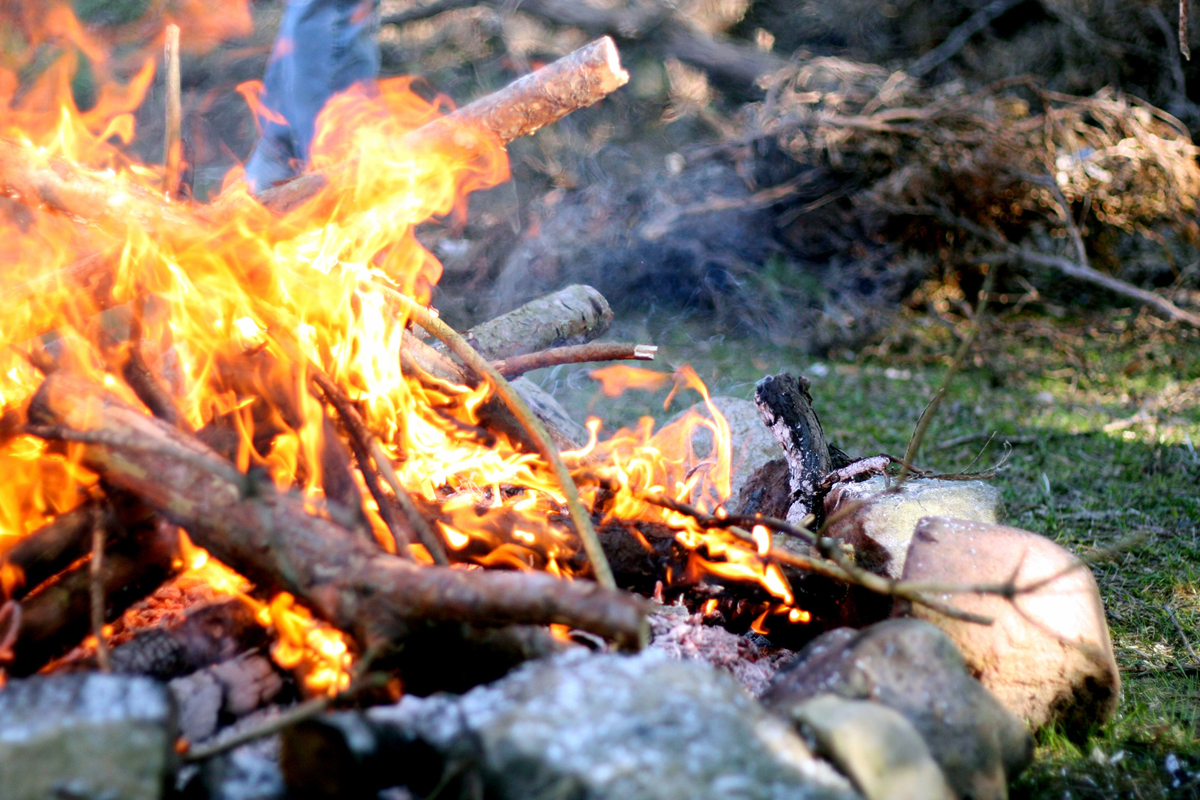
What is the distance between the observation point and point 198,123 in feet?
26.9

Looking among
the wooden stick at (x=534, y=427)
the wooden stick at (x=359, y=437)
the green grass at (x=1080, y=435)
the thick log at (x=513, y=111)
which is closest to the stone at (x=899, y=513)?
the green grass at (x=1080, y=435)

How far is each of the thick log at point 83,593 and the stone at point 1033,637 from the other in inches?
75.2

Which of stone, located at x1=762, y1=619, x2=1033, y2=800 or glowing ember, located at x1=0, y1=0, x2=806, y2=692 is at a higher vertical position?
glowing ember, located at x1=0, y1=0, x2=806, y2=692

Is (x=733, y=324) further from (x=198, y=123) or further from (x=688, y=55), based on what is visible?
(x=198, y=123)

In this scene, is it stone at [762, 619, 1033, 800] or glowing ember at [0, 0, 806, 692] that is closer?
stone at [762, 619, 1033, 800]

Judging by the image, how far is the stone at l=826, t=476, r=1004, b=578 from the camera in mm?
2439

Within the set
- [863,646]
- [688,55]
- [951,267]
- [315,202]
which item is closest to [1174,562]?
[863,646]

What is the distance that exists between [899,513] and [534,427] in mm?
1141

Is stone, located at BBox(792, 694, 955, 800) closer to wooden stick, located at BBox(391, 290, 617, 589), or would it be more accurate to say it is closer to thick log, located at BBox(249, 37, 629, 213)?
wooden stick, located at BBox(391, 290, 617, 589)

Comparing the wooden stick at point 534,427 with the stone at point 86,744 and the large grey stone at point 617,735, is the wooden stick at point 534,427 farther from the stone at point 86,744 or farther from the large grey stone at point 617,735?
the stone at point 86,744

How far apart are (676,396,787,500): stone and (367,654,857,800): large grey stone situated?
179 cm

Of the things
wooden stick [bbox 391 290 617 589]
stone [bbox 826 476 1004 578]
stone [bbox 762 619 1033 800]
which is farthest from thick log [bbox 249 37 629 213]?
stone [bbox 762 619 1033 800]

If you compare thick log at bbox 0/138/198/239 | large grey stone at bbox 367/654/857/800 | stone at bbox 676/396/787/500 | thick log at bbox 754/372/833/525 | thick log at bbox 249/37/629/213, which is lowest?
stone at bbox 676/396/787/500

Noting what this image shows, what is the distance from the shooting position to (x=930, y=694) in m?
1.73
